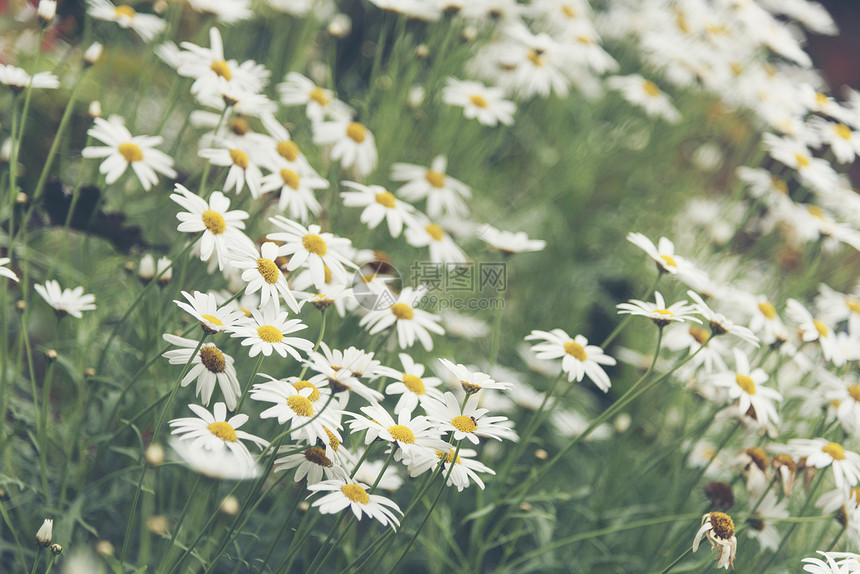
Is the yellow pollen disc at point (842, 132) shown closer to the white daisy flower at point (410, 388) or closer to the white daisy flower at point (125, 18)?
the white daisy flower at point (410, 388)

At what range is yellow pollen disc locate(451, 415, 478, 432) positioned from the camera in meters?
1.02

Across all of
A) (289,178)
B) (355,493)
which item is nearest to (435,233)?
(289,178)

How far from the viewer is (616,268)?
267 cm

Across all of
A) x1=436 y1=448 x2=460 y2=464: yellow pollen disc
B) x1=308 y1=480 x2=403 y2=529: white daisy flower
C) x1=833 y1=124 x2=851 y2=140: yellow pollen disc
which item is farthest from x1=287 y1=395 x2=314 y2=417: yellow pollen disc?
x1=833 y1=124 x2=851 y2=140: yellow pollen disc

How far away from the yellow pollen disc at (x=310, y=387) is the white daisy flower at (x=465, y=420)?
0.18 metres

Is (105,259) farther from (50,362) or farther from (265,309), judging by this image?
(265,309)

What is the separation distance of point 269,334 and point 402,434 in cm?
26

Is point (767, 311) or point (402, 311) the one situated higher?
point (767, 311)

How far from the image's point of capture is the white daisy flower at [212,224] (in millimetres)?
1108

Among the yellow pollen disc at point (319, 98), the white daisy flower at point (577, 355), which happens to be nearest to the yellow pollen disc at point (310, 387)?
the white daisy flower at point (577, 355)

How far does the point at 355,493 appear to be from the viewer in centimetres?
97

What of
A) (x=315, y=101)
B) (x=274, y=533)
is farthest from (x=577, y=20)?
(x=274, y=533)

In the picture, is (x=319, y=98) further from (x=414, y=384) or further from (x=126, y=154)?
(x=414, y=384)

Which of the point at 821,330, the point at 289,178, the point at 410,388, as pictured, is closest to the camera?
the point at 410,388
